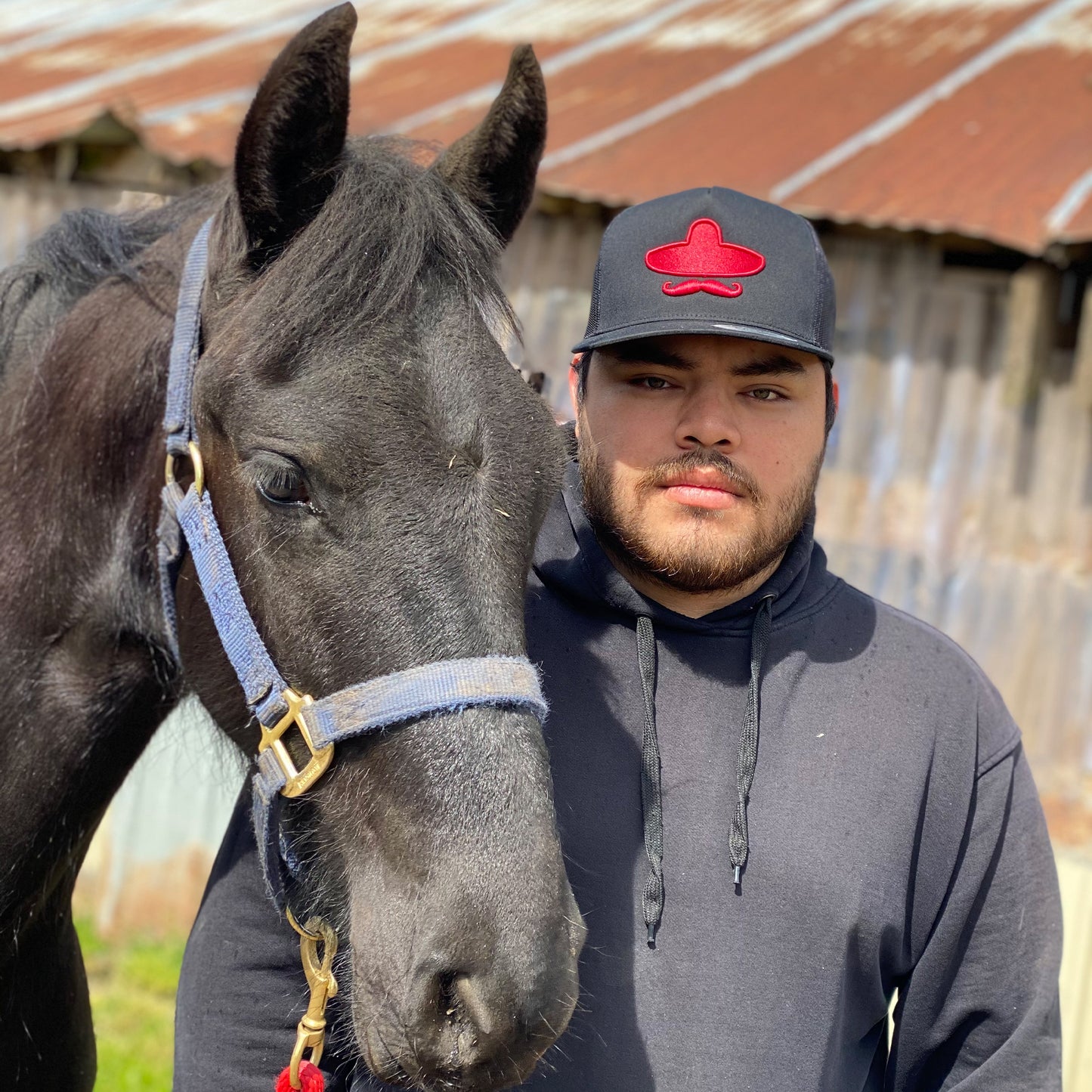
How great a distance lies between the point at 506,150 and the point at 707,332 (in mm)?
515

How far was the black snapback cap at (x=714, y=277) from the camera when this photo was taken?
2.11 m

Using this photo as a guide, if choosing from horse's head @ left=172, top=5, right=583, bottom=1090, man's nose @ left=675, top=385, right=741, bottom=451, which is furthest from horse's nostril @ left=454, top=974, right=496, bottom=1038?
man's nose @ left=675, top=385, right=741, bottom=451

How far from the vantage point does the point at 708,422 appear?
2143mm

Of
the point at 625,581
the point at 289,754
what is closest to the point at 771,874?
the point at 625,581

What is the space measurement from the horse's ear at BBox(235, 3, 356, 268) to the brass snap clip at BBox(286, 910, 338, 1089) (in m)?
1.14

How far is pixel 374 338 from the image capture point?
1785mm

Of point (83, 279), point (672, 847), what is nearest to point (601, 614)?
point (672, 847)

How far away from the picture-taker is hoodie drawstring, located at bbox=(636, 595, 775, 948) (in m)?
1.97

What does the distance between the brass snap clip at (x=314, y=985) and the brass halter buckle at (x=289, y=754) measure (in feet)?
0.87

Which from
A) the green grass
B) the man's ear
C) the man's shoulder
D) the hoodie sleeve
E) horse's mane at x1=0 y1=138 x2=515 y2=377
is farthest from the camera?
the green grass

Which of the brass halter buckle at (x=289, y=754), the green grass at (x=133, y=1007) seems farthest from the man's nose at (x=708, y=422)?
the green grass at (x=133, y=1007)

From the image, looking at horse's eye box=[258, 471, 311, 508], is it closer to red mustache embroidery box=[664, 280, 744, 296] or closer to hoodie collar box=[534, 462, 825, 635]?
hoodie collar box=[534, 462, 825, 635]

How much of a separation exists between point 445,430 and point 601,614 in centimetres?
67

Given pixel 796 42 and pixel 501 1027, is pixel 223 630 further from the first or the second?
pixel 796 42
